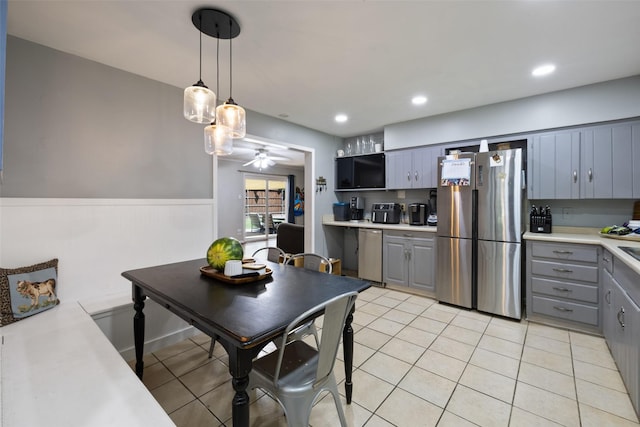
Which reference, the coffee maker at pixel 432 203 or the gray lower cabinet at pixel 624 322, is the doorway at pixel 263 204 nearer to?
the coffee maker at pixel 432 203

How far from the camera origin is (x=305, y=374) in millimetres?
1384

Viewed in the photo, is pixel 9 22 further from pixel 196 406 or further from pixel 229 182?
pixel 229 182

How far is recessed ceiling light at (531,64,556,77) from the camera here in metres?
2.44

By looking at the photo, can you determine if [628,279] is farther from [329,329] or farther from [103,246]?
[103,246]

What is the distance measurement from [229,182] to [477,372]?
21.8ft

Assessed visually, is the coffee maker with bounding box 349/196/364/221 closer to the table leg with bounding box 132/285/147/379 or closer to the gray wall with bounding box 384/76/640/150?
the gray wall with bounding box 384/76/640/150

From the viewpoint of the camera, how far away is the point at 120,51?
217 centimetres

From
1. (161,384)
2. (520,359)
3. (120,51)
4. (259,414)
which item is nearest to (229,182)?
(120,51)

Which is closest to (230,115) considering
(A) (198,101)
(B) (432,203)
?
(A) (198,101)

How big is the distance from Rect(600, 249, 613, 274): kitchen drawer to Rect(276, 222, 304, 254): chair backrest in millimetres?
3666

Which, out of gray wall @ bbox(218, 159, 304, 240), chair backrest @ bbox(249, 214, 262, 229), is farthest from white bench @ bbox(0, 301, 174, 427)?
chair backrest @ bbox(249, 214, 262, 229)

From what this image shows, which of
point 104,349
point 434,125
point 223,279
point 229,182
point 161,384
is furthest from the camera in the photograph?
point 229,182

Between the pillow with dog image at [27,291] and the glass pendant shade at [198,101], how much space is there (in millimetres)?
1595

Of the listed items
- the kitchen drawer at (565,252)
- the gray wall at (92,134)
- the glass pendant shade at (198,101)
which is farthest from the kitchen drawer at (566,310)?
the gray wall at (92,134)
